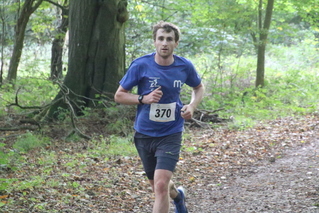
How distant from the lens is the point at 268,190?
20.9 ft

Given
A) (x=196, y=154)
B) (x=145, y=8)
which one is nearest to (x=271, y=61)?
(x=145, y=8)

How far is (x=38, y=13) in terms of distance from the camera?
17.7 m

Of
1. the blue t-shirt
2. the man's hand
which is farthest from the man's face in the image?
the man's hand

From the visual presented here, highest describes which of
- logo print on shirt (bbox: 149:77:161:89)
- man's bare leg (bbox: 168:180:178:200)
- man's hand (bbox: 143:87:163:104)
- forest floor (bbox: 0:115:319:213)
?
logo print on shirt (bbox: 149:77:161:89)

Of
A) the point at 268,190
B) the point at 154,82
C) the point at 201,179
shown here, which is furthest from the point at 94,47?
the point at 154,82

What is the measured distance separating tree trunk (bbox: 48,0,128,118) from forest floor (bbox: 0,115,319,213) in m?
2.73

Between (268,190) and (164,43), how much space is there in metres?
3.23

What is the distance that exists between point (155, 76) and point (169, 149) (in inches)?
30.3

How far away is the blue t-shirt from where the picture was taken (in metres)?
4.36

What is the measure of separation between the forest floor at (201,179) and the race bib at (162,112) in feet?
5.95

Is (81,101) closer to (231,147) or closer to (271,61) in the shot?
(231,147)

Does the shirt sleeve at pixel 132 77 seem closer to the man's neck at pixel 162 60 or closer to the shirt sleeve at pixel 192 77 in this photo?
the man's neck at pixel 162 60

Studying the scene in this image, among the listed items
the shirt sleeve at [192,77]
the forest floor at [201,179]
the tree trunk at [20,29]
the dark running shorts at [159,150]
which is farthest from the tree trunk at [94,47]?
the dark running shorts at [159,150]

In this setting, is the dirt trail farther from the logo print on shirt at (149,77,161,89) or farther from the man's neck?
the man's neck
